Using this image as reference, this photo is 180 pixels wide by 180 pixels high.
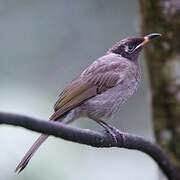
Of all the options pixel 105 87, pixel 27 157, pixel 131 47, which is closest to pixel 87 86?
pixel 105 87

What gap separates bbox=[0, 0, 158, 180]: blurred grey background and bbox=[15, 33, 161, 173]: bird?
1583 mm

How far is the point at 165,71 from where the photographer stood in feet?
17.8

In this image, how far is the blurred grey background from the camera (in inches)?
285

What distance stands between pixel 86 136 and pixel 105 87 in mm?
1891

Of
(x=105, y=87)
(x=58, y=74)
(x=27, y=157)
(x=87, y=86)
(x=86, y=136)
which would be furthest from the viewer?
(x=58, y=74)

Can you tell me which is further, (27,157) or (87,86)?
(87,86)

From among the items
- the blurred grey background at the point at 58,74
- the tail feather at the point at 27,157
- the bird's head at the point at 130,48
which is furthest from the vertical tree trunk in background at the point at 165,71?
the blurred grey background at the point at 58,74

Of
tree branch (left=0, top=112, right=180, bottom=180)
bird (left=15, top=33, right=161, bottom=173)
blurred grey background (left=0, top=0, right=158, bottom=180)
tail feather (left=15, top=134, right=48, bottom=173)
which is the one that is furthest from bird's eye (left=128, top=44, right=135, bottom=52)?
blurred grey background (left=0, top=0, right=158, bottom=180)

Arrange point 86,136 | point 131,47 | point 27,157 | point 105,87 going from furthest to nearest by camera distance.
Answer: point 131,47 < point 105,87 < point 27,157 < point 86,136

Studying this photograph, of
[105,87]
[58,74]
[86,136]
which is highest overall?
[86,136]

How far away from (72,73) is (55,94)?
0.68 meters

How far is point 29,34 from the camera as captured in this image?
8.98 metres

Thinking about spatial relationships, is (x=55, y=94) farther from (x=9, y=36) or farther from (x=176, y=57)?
(x=176, y=57)

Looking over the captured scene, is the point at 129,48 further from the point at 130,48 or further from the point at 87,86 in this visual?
the point at 87,86
